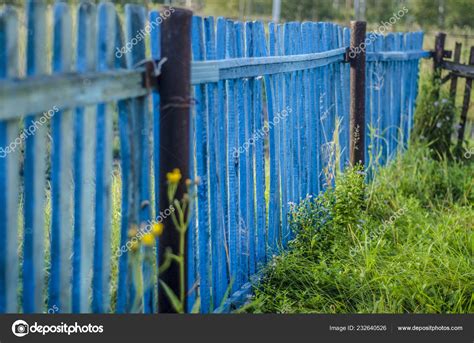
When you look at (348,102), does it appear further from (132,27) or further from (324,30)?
(132,27)

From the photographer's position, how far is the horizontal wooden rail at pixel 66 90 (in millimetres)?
2045

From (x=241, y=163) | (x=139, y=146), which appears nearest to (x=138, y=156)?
(x=139, y=146)

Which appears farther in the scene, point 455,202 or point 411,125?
point 411,125

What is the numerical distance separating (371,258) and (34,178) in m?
2.23

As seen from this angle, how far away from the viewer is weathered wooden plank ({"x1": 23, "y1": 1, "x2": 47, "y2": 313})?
2.17 metres

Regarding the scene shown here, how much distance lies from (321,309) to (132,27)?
A: 1.78 metres

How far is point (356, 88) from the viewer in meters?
5.30

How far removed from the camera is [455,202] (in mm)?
5746

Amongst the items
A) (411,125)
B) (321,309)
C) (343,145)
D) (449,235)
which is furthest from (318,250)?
(411,125)

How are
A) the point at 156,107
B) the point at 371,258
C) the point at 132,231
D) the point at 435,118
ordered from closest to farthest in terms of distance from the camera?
the point at 132,231
the point at 156,107
the point at 371,258
the point at 435,118

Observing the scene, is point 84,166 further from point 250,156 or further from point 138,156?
point 250,156
